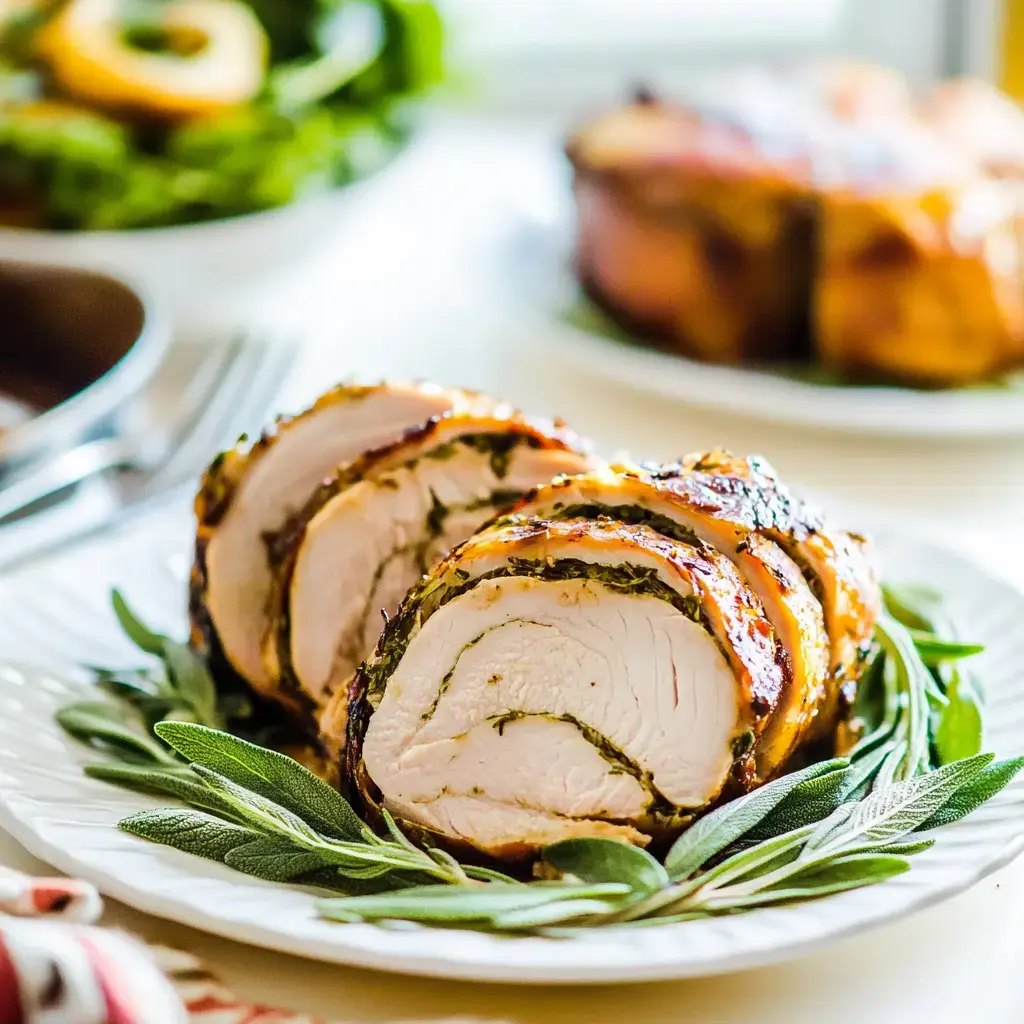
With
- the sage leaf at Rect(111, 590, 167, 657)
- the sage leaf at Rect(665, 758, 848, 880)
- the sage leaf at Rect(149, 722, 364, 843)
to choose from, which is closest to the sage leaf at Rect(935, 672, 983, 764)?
the sage leaf at Rect(665, 758, 848, 880)

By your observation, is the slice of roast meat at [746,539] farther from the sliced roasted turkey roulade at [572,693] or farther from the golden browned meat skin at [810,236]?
the golden browned meat skin at [810,236]

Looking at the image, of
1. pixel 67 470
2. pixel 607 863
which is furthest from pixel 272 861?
pixel 67 470

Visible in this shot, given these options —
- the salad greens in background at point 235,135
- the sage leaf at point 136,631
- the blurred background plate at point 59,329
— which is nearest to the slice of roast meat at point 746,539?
the sage leaf at point 136,631

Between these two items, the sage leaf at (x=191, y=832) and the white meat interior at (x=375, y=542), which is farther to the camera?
the white meat interior at (x=375, y=542)

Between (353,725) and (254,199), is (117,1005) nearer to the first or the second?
(353,725)

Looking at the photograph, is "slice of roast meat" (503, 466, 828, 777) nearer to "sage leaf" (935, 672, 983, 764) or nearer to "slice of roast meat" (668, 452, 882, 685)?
"slice of roast meat" (668, 452, 882, 685)

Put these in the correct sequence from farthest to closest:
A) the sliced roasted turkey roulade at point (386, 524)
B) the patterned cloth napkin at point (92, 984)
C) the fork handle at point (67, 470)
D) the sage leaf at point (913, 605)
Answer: the fork handle at point (67, 470)
the sage leaf at point (913, 605)
the sliced roasted turkey roulade at point (386, 524)
the patterned cloth napkin at point (92, 984)

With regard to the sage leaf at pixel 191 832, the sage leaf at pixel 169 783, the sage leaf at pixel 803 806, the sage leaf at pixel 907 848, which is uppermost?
the sage leaf at pixel 907 848
